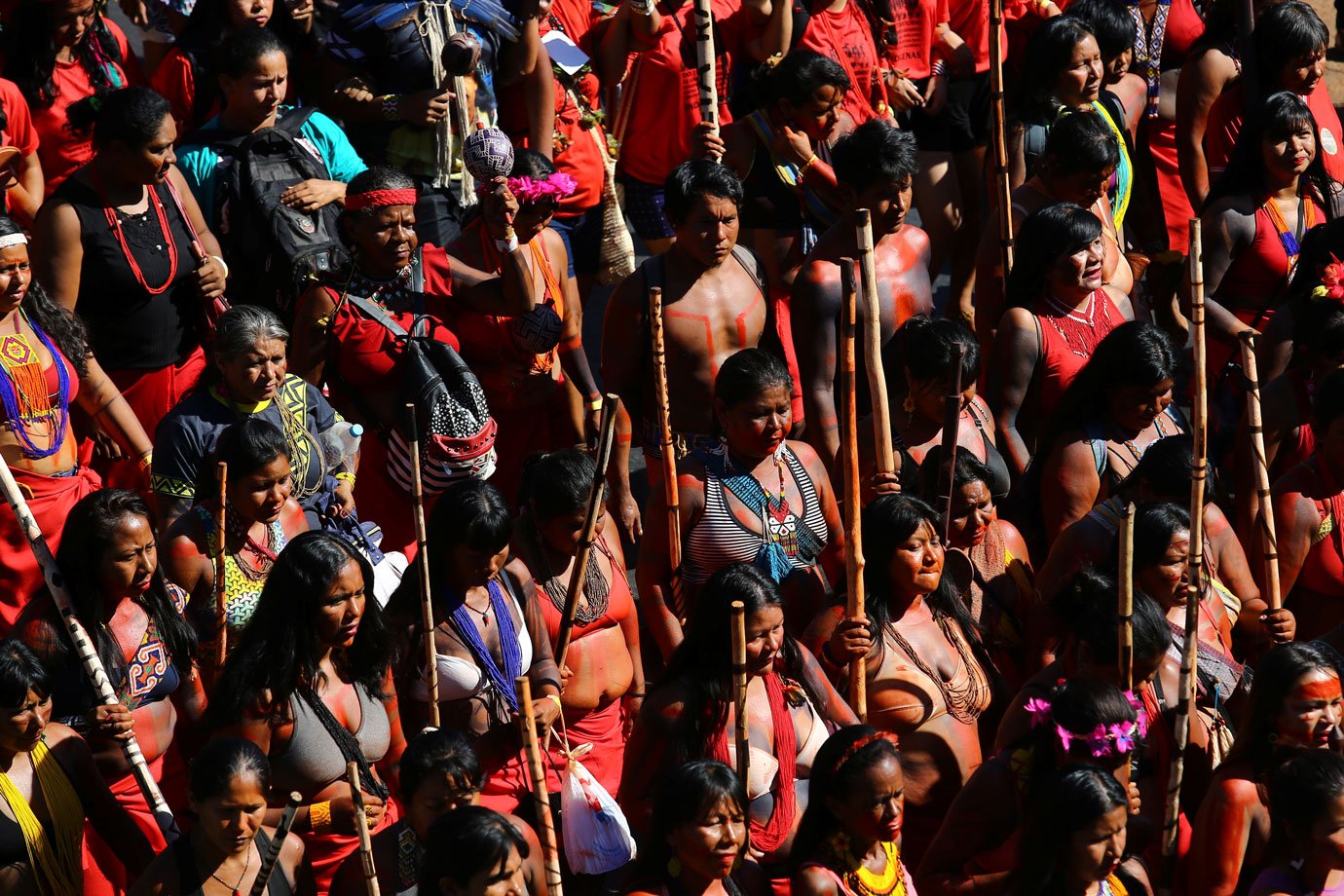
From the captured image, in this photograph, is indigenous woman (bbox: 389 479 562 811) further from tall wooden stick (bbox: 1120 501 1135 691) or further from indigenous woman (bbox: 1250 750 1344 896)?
indigenous woman (bbox: 1250 750 1344 896)

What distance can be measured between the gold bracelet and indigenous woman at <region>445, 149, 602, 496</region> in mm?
2242

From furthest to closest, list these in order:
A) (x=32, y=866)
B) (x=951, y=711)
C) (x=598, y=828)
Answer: (x=951, y=711), (x=598, y=828), (x=32, y=866)

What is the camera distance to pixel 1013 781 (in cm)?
505

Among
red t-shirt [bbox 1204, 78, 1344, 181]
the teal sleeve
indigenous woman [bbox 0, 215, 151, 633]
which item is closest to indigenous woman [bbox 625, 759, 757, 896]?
indigenous woman [bbox 0, 215, 151, 633]

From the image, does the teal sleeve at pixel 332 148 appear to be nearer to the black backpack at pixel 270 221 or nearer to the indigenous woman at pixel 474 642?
the black backpack at pixel 270 221

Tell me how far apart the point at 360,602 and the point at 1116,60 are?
15.0 ft

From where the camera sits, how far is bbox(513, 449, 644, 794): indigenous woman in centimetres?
575

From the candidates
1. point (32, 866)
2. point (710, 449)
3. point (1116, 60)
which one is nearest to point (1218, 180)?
point (1116, 60)

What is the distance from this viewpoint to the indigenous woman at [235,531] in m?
5.59

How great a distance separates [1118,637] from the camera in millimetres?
5402

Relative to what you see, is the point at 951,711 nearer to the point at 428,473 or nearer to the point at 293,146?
the point at 428,473

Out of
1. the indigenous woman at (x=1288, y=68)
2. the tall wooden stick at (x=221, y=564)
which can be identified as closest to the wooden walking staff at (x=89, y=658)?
the tall wooden stick at (x=221, y=564)

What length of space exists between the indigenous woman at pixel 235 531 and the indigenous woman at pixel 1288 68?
4407mm

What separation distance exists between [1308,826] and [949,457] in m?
1.58
